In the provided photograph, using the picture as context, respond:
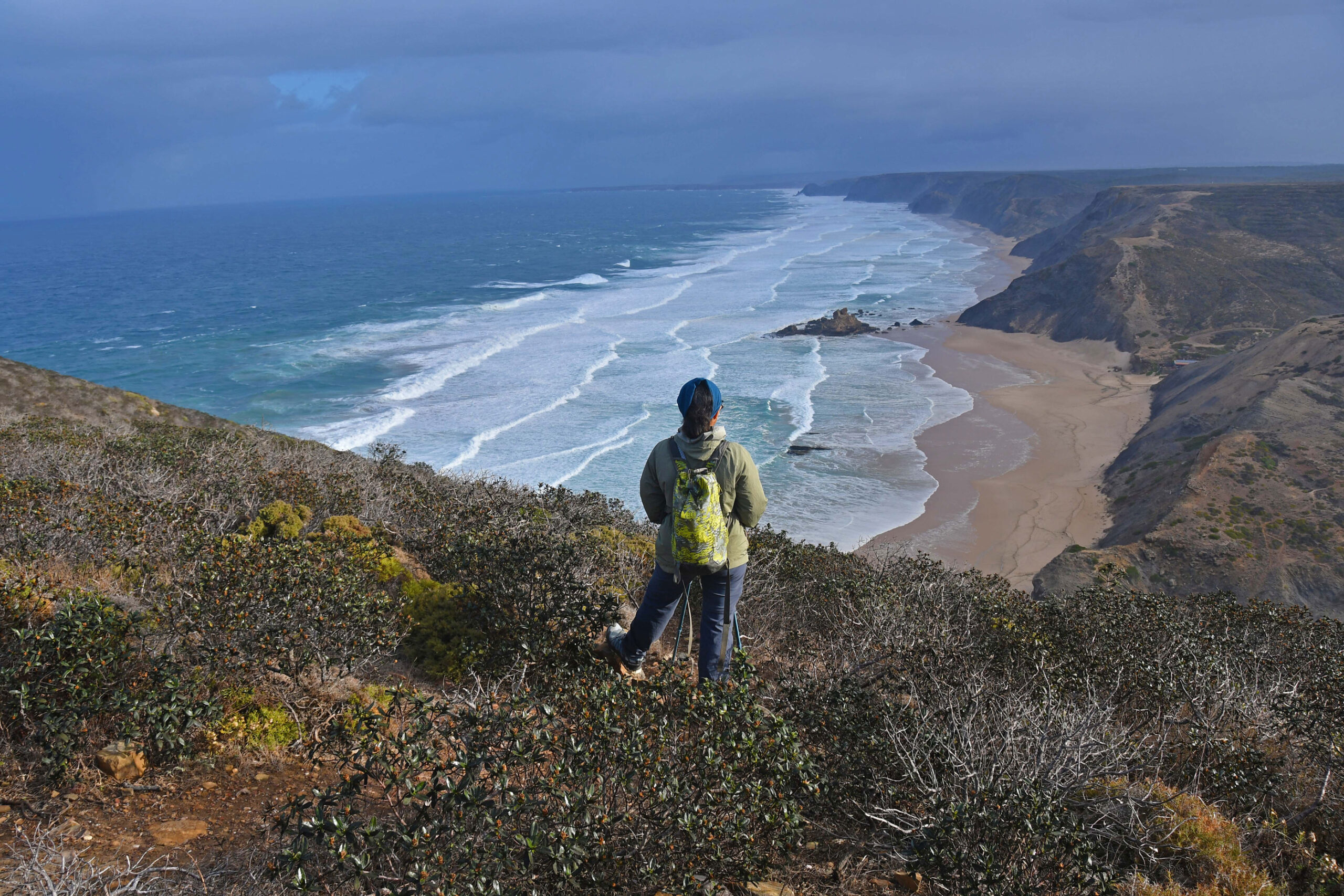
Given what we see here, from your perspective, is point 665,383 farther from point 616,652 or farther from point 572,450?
point 616,652

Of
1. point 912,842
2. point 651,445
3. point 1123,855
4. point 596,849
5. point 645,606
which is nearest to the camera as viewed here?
point 596,849

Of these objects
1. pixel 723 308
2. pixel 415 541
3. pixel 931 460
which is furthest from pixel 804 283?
pixel 415 541

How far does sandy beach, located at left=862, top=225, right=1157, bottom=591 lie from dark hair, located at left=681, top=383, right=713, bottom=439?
13.8m

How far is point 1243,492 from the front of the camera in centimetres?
1969

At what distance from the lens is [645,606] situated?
430 centimetres

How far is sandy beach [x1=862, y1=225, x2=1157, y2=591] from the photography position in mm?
19359

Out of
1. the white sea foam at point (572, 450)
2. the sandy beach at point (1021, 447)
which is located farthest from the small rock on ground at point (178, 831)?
the white sea foam at point (572, 450)

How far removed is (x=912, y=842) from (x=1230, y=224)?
7052cm

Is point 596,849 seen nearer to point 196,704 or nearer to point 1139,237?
point 196,704

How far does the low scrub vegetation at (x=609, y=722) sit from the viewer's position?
2688mm

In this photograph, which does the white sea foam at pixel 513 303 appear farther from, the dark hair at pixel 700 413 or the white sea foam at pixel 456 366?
the dark hair at pixel 700 413

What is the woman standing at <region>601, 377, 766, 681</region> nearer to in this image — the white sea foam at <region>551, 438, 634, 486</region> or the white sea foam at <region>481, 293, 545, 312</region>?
the white sea foam at <region>551, 438, 634, 486</region>

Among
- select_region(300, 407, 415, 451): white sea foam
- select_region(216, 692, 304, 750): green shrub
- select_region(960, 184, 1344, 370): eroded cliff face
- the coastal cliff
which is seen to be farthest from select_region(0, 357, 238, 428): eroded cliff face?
the coastal cliff

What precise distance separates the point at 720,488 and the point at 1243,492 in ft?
69.3
